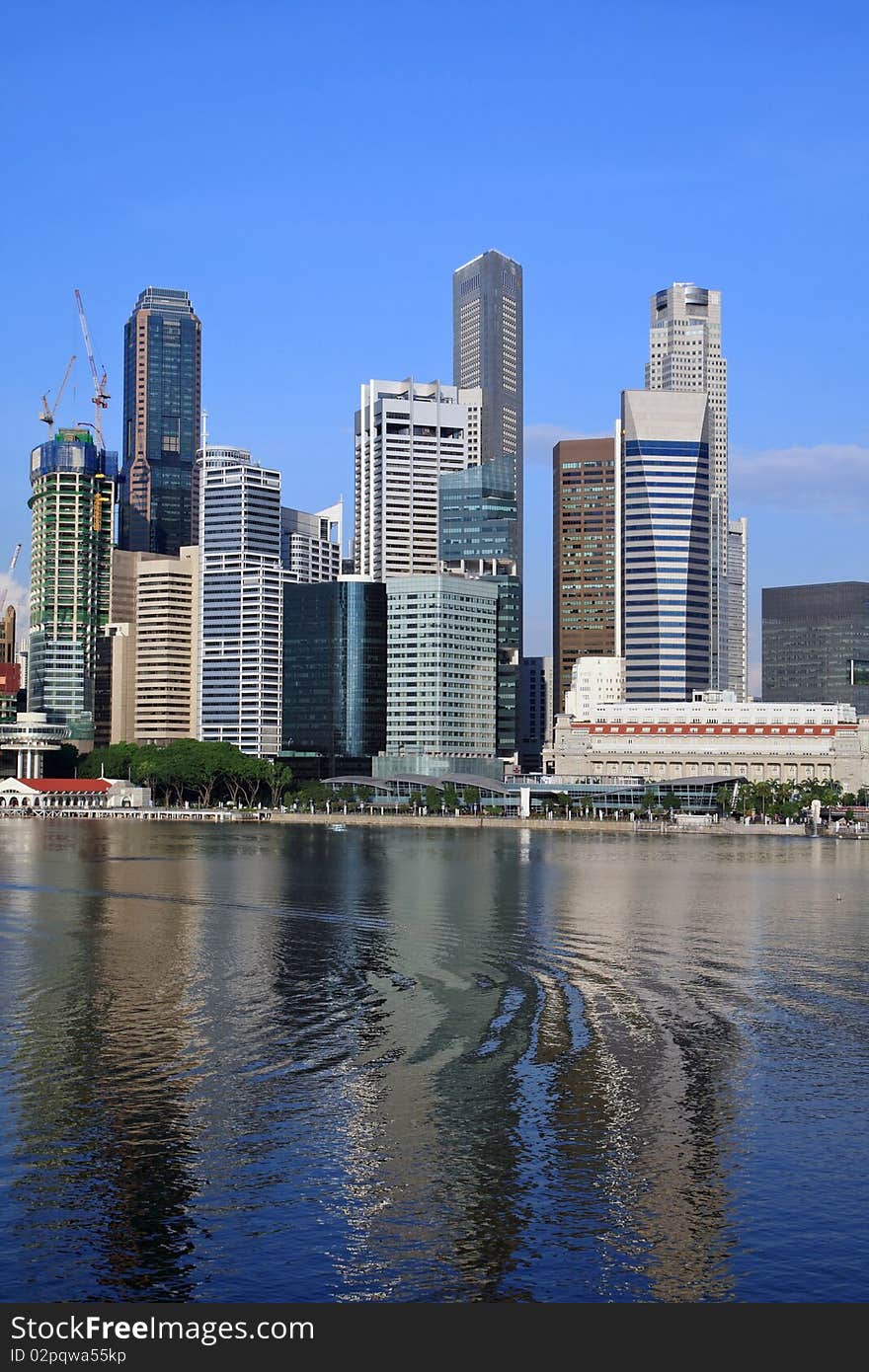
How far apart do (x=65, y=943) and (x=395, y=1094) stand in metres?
33.1

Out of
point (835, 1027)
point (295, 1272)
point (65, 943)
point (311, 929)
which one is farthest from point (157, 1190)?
point (311, 929)

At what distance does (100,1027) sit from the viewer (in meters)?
48.3

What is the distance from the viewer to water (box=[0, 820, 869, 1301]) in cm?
2855

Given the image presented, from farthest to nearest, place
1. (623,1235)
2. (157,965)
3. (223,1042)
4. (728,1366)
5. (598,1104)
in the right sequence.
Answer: (157,965) < (223,1042) < (598,1104) < (623,1235) < (728,1366)

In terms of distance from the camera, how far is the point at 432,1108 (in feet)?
127

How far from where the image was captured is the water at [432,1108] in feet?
93.7

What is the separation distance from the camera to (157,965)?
205 ft

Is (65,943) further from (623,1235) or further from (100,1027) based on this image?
(623,1235)

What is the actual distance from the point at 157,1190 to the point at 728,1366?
12.8 meters

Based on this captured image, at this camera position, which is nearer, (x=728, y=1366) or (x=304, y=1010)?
(x=728, y=1366)

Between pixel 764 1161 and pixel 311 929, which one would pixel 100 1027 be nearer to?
pixel 764 1161

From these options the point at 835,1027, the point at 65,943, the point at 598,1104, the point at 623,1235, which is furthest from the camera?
the point at 65,943

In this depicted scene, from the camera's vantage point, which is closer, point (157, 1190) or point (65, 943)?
point (157, 1190)

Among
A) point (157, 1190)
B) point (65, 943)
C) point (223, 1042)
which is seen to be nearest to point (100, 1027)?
point (223, 1042)
